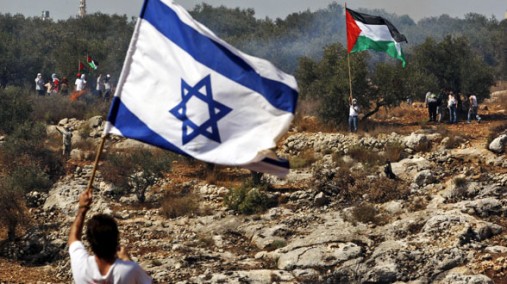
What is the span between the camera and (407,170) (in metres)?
24.0

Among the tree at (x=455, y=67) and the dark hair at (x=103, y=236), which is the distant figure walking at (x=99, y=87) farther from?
the dark hair at (x=103, y=236)

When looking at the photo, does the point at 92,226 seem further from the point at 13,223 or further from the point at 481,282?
the point at 13,223

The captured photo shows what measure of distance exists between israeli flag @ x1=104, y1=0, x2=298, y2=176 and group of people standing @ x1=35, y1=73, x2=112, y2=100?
1057 inches

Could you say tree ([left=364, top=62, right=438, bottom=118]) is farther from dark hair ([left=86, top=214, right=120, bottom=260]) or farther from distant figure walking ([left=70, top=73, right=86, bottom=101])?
dark hair ([left=86, top=214, right=120, bottom=260])

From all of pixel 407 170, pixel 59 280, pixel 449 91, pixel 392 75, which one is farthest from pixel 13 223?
pixel 449 91

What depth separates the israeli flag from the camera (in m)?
7.25

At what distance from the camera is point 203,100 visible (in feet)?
24.1

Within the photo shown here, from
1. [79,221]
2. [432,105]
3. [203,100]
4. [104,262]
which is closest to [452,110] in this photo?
[432,105]

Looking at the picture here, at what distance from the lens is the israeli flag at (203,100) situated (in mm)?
7254

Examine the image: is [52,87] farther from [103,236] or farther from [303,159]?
[103,236]

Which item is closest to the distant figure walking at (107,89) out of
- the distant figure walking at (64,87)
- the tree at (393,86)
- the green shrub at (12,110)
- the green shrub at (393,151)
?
the distant figure walking at (64,87)

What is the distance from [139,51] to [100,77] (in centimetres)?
2793

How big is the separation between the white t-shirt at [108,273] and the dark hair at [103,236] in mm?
78

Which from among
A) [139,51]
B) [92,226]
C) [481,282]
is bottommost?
[481,282]
